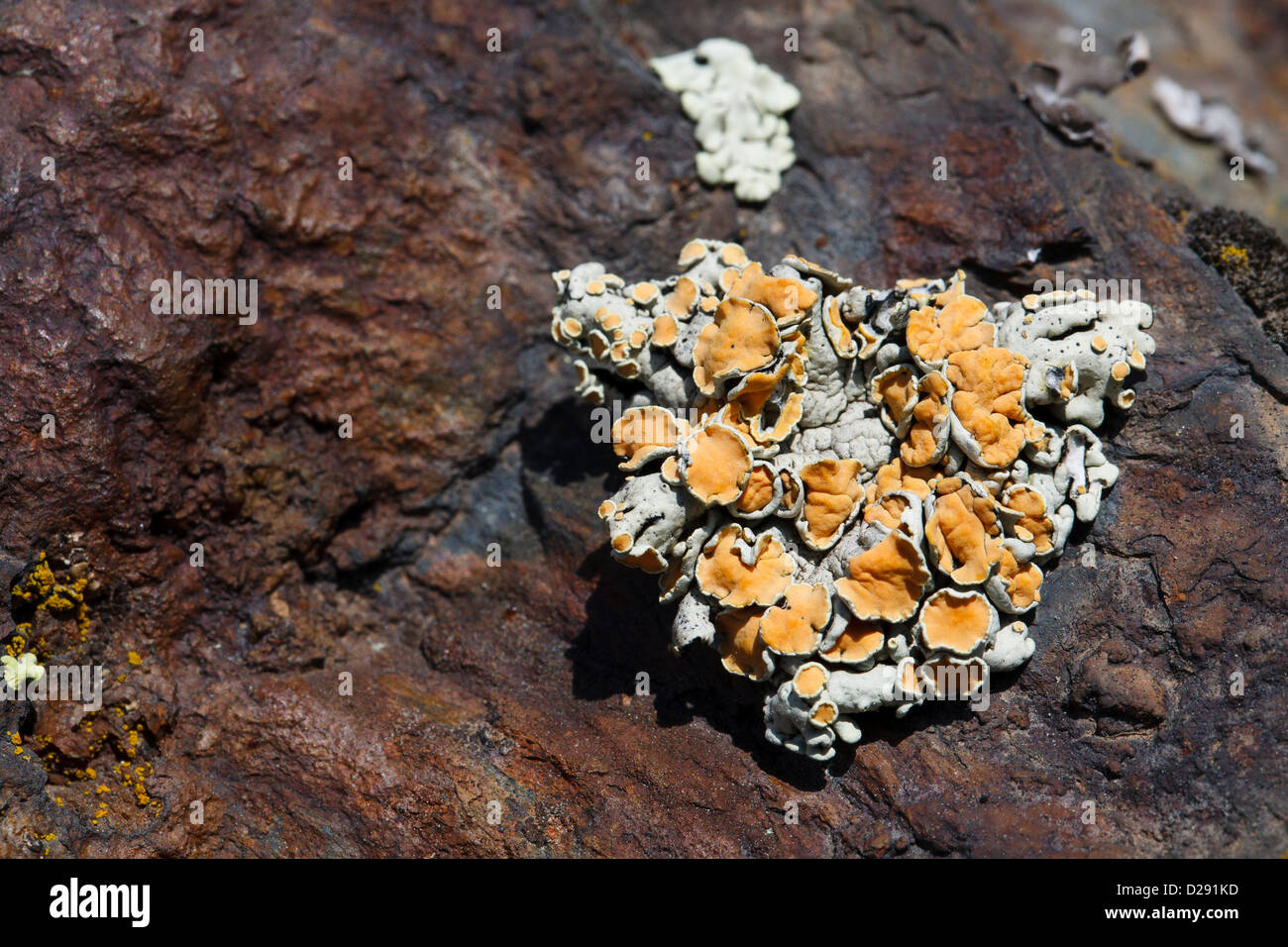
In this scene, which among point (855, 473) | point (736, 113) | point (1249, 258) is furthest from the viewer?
point (736, 113)

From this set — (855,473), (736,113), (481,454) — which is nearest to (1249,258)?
(855,473)

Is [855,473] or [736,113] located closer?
[855,473]

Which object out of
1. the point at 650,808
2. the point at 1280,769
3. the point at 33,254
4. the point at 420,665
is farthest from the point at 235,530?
the point at 1280,769

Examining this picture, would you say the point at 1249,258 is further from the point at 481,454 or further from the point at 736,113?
the point at 481,454

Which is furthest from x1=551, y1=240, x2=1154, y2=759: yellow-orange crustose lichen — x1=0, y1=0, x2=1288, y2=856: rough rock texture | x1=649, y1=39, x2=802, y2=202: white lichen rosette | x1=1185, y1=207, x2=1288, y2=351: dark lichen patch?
x1=649, y1=39, x2=802, y2=202: white lichen rosette

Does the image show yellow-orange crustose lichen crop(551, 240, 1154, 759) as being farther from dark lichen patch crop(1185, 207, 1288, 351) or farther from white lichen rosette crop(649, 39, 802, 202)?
white lichen rosette crop(649, 39, 802, 202)

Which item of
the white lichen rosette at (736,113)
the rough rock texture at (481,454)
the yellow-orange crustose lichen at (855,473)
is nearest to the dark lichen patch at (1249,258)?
the rough rock texture at (481,454)
